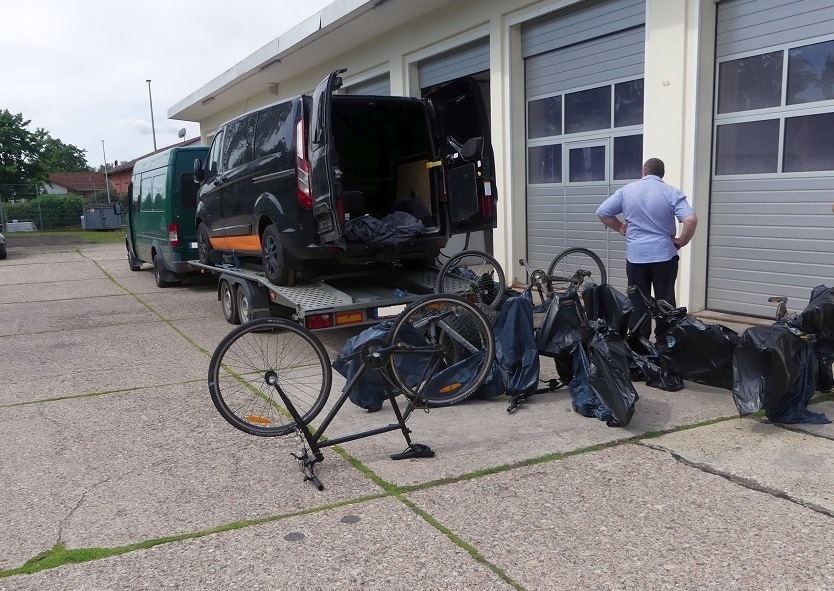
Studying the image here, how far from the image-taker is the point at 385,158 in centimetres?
776

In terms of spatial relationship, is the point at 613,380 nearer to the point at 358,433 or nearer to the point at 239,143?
the point at 358,433

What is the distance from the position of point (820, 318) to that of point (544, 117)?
6.30 m

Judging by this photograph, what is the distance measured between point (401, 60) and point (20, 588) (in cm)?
1126

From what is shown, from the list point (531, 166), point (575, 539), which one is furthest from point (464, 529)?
point (531, 166)

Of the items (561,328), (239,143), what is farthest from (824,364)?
(239,143)

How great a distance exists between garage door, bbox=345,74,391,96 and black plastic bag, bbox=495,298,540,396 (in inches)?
365

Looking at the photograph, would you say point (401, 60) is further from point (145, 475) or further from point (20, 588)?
point (20, 588)

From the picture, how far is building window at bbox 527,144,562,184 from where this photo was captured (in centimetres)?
A: 1005

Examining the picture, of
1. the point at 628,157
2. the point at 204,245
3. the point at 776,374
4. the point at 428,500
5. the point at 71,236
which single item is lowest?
the point at 428,500

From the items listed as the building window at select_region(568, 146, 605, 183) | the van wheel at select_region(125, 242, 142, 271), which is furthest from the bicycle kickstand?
the van wheel at select_region(125, 242, 142, 271)

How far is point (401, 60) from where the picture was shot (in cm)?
1267

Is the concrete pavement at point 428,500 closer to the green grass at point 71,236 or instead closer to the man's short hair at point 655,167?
the man's short hair at point 655,167

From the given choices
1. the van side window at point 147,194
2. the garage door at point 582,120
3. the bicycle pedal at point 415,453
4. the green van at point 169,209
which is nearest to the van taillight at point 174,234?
the green van at point 169,209

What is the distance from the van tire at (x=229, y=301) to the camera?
8539 mm
